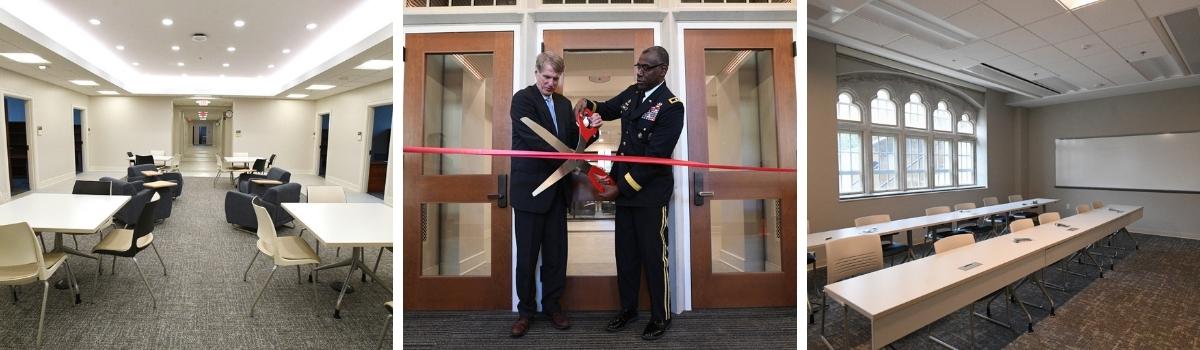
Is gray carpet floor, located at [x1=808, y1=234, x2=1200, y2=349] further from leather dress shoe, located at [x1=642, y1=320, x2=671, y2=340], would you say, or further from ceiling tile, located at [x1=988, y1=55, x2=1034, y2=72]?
ceiling tile, located at [x1=988, y1=55, x2=1034, y2=72]

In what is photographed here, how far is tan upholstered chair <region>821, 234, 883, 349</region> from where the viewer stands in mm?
2191

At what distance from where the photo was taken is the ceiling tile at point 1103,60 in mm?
4255

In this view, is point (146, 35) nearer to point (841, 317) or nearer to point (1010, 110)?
point (841, 317)

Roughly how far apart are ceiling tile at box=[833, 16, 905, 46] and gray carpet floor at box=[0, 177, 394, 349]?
3.65 metres

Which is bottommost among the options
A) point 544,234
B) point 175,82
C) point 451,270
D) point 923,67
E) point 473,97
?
point 451,270

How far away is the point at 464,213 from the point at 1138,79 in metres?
8.07

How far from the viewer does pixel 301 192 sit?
3.79 m

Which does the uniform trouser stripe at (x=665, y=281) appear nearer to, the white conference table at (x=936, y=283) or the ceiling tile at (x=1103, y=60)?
the white conference table at (x=936, y=283)

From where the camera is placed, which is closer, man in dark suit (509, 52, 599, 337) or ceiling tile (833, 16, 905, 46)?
man in dark suit (509, 52, 599, 337)

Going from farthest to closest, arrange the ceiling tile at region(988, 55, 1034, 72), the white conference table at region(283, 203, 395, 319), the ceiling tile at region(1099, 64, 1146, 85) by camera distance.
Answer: the ceiling tile at region(1099, 64, 1146, 85) → the ceiling tile at region(988, 55, 1034, 72) → the white conference table at region(283, 203, 395, 319)

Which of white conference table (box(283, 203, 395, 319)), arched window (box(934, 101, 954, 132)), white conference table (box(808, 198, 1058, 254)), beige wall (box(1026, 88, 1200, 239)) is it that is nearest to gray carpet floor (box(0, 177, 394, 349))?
white conference table (box(283, 203, 395, 319))

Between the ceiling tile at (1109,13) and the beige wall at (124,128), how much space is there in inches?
259

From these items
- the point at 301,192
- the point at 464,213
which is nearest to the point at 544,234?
the point at 464,213

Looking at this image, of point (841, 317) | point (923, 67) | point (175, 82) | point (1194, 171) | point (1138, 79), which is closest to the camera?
point (841, 317)
